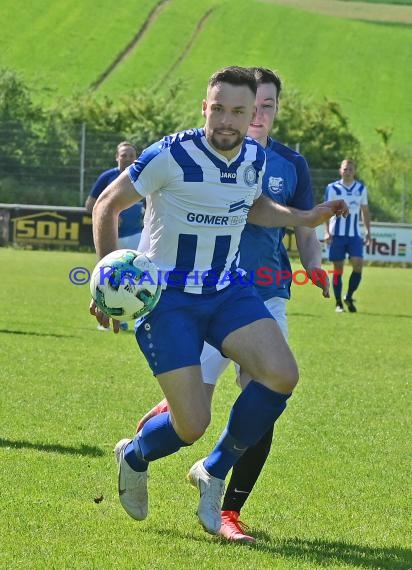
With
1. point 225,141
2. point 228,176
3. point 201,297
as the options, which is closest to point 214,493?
point 201,297

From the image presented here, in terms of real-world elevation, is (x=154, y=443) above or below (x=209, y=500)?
above

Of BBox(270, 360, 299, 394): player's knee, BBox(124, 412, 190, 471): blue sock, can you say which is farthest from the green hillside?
BBox(270, 360, 299, 394): player's knee

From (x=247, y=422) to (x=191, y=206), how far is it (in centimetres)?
99

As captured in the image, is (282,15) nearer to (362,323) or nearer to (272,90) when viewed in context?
(362,323)

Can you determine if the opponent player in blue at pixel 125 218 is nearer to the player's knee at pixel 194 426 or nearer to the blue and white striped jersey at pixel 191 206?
the blue and white striped jersey at pixel 191 206

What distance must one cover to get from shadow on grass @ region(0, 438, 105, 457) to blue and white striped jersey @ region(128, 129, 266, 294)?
178cm

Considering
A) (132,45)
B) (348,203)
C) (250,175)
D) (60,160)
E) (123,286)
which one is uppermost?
(250,175)

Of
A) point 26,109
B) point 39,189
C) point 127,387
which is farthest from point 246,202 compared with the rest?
point 26,109

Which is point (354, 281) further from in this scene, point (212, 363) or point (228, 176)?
point (228, 176)

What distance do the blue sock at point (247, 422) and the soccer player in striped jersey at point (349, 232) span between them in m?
12.4

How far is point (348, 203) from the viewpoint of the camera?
17.6m

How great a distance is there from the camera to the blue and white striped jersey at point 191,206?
201 inches

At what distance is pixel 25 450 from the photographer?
21.5 ft

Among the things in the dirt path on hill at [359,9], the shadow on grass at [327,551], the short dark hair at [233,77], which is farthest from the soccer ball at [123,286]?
the dirt path on hill at [359,9]
